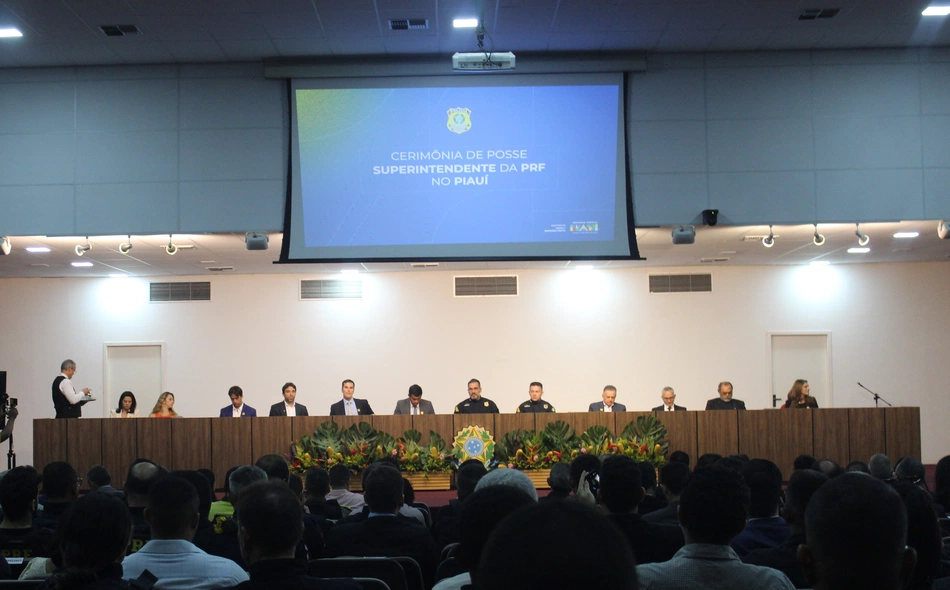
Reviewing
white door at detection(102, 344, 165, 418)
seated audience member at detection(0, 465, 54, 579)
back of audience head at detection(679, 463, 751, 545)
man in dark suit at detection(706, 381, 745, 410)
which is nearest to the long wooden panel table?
man in dark suit at detection(706, 381, 745, 410)

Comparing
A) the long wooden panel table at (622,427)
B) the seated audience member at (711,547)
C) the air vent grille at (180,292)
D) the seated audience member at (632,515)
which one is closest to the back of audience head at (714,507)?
the seated audience member at (711,547)

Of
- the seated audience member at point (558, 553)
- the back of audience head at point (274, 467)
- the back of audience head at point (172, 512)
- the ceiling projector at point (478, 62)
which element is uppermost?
the ceiling projector at point (478, 62)

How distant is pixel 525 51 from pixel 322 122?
2165 mm

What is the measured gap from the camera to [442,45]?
27.3 ft

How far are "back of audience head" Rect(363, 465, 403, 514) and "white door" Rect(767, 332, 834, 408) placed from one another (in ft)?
34.4

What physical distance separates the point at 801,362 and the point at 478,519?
1209 cm

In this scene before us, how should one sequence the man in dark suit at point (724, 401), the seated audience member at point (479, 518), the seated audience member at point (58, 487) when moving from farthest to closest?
the man in dark suit at point (724, 401) < the seated audience member at point (58, 487) < the seated audience member at point (479, 518)

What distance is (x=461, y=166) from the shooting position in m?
8.20

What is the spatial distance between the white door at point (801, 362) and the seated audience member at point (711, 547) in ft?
36.7

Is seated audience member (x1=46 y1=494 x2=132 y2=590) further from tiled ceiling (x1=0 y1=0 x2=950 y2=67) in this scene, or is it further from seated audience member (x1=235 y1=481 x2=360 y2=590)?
tiled ceiling (x1=0 y1=0 x2=950 y2=67)

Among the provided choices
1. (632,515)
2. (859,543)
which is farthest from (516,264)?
(859,543)

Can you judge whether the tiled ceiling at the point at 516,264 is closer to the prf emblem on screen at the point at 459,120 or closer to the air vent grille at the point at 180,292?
the air vent grille at the point at 180,292

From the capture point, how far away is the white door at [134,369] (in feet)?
42.6

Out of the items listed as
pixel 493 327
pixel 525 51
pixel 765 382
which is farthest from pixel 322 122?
pixel 765 382
